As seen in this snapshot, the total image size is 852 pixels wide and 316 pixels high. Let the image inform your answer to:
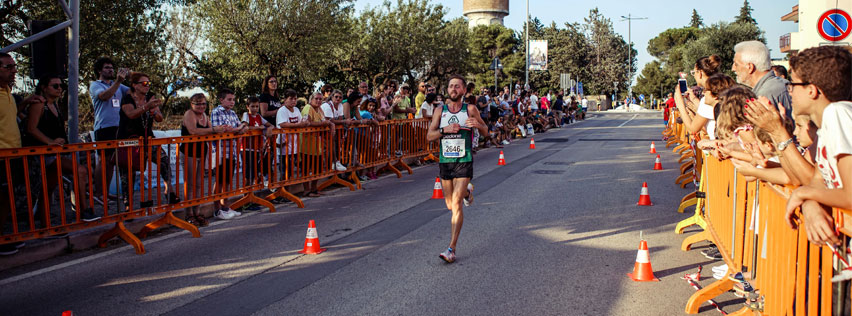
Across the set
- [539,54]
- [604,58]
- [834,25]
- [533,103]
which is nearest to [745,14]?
[604,58]

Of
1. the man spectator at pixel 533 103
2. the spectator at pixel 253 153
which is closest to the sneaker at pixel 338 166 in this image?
the spectator at pixel 253 153

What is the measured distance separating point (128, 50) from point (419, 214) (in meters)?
16.1

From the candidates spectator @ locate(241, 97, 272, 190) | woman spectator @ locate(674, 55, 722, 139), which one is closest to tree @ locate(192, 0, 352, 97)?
spectator @ locate(241, 97, 272, 190)

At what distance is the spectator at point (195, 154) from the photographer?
A: 7875mm

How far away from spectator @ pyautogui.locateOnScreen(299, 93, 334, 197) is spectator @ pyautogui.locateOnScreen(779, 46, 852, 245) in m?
8.03

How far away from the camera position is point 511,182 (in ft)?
37.5

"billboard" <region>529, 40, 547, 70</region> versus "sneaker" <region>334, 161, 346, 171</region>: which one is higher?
"billboard" <region>529, 40, 547, 70</region>

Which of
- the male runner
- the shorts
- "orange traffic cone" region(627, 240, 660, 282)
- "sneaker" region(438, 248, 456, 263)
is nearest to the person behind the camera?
"orange traffic cone" region(627, 240, 660, 282)

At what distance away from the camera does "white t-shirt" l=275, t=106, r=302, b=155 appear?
9.85 m

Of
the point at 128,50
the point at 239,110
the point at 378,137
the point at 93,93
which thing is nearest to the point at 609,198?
the point at 378,137

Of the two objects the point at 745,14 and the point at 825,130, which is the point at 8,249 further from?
the point at 745,14

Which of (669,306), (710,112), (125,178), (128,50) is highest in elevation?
(128,50)

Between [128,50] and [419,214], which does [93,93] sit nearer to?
[419,214]

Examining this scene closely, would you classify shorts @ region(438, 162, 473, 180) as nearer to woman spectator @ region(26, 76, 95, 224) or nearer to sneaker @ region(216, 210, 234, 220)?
sneaker @ region(216, 210, 234, 220)
